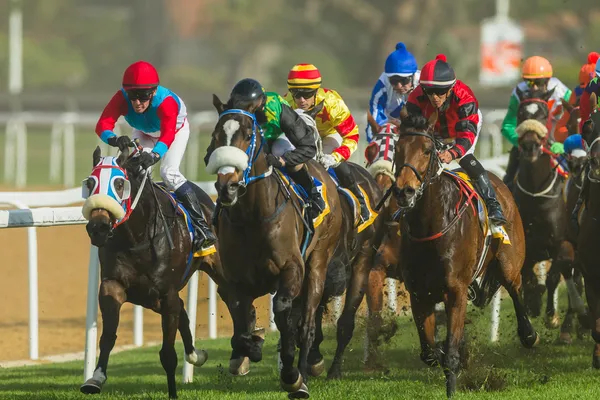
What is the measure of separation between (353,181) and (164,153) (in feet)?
5.22

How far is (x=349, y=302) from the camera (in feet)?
26.4

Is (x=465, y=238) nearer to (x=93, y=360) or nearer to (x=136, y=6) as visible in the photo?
(x=93, y=360)

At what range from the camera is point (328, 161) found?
7.81 metres

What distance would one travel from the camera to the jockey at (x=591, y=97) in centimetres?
786

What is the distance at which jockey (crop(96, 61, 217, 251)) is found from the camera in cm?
681

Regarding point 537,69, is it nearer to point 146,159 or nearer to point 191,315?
point 191,315

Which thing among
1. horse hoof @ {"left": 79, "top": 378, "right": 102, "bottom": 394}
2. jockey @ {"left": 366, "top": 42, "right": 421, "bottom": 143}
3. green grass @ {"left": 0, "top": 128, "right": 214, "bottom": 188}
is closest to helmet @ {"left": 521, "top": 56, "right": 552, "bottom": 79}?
jockey @ {"left": 366, "top": 42, "right": 421, "bottom": 143}

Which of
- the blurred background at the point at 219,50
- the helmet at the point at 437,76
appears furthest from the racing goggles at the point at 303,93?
the blurred background at the point at 219,50

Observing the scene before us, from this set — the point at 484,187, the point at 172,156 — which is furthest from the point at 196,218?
the point at 484,187

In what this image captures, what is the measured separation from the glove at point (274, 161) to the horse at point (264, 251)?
0.11 ft

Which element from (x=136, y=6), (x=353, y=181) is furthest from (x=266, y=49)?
(x=353, y=181)

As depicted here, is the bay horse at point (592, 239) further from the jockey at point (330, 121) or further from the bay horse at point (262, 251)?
the bay horse at point (262, 251)

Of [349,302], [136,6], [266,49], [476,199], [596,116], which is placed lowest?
[349,302]

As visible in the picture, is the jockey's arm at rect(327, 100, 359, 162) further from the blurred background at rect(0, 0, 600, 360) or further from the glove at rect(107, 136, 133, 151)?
the blurred background at rect(0, 0, 600, 360)
